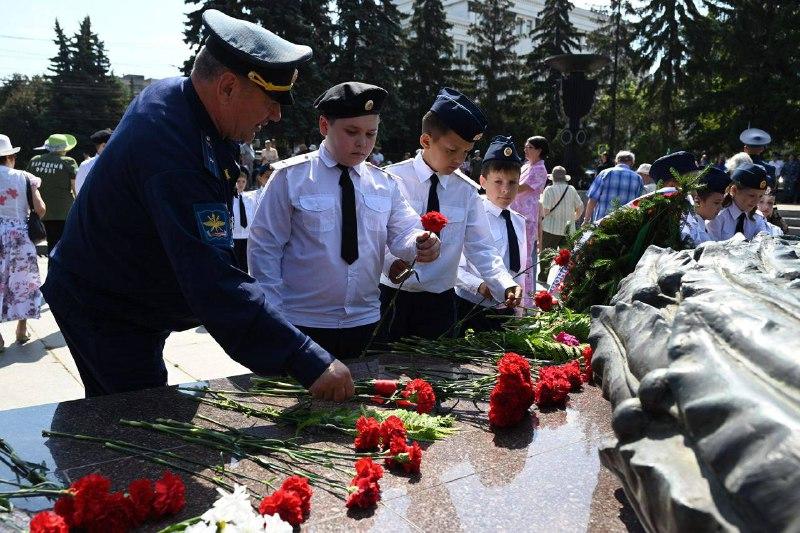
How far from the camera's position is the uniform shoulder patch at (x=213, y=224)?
5.99ft

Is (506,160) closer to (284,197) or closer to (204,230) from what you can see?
(284,197)

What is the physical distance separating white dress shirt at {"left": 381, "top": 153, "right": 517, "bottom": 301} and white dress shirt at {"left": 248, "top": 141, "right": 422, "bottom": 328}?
468mm

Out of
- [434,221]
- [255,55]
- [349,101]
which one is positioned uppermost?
[255,55]

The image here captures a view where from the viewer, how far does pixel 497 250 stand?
379 centimetres

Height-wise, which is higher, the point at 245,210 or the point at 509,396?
the point at 509,396

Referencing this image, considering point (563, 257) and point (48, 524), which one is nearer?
point (48, 524)

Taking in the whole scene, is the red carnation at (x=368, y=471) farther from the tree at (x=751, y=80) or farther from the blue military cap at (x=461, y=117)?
the tree at (x=751, y=80)

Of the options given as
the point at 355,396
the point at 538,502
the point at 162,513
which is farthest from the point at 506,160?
the point at 162,513

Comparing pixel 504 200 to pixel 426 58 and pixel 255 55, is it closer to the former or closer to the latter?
pixel 255 55

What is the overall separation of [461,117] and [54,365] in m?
3.99

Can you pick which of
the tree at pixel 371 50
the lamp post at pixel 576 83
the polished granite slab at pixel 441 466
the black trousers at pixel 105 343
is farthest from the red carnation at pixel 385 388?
the tree at pixel 371 50

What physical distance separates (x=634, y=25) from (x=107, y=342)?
37171 mm

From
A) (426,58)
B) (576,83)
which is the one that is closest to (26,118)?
(426,58)

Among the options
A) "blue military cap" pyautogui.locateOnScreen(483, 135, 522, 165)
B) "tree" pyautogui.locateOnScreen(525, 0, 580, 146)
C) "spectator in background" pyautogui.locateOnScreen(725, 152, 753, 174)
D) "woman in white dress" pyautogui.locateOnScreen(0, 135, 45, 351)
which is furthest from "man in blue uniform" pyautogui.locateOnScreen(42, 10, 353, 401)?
"tree" pyautogui.locateOnScreen(525, 0, 580, 146)
